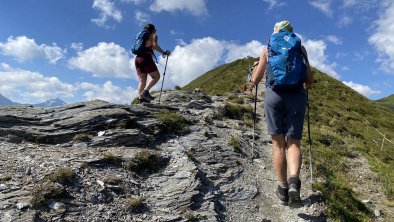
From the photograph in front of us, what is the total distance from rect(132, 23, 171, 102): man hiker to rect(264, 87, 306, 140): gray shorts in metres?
8.16

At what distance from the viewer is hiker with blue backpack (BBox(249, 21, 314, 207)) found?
7922 mm

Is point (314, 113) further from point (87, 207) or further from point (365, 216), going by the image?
point (87, 207)

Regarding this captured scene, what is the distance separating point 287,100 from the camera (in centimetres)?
802

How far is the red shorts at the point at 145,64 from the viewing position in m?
15.6

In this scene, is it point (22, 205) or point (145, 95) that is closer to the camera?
point (22, 205)

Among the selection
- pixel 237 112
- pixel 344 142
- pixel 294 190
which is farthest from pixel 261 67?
pixel 344 142

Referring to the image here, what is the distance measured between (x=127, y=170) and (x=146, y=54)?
6275mm

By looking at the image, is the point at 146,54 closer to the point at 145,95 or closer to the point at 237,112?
the point at 145,95

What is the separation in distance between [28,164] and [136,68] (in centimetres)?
719

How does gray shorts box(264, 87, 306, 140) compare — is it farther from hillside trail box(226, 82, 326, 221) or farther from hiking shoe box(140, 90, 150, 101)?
hiking shoe box(140, 90, 150, 101)

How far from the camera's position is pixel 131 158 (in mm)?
10953

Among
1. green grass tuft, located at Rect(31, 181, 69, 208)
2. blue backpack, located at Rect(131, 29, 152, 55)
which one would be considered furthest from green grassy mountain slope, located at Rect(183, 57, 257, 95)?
green grass tuft, located at Rect(31, 181, 69, 208)

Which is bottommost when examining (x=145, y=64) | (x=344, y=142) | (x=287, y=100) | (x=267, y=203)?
(x=267, y=203)

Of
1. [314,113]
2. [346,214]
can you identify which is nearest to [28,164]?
[346,214]
